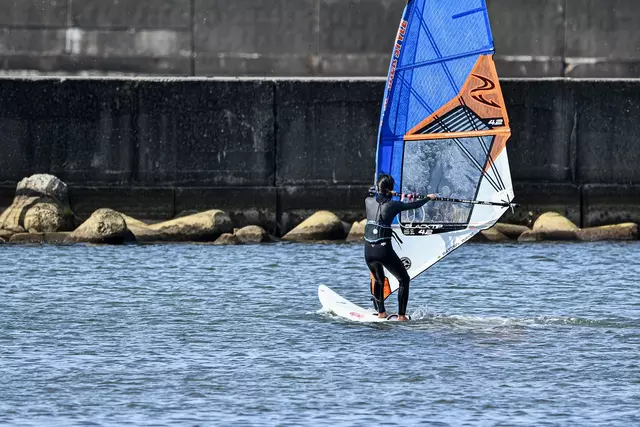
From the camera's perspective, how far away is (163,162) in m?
28.3

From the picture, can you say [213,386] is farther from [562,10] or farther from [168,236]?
[562,10]

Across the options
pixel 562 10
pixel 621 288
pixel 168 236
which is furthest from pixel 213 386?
pixel 562 10

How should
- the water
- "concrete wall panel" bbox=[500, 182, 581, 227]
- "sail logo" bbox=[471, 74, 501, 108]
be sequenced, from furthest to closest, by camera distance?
"concrete wall panel" bbox=[500, 182, 581, 227]
"sail logo" bbox=[471, 74, 501, 108]
the water

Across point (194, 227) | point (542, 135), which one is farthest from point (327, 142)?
point (542, 135)

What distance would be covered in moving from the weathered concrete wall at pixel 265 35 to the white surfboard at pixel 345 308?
918 centimetres

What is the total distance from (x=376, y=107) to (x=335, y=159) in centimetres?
120

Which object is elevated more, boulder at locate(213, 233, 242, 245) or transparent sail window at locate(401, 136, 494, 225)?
transparent sail window at locate(401, 136, 494, 225)

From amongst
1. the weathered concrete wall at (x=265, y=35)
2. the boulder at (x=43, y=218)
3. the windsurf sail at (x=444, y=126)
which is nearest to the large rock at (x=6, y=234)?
the boulder at (x=43, y=218)

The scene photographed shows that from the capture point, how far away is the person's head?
1788cm

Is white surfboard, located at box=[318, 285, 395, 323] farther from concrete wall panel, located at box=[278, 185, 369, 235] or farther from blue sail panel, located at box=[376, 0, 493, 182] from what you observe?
concrete wall panel, located at box=[278, 185, 369, 235]

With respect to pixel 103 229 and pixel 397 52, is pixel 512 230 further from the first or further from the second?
pixel 397 52

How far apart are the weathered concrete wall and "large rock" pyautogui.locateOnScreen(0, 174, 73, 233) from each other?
216 centimetres

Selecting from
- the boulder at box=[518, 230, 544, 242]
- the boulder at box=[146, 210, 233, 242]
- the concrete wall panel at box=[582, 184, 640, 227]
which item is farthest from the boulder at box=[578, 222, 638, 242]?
the boulder at box=[146, 210, 233, 242]

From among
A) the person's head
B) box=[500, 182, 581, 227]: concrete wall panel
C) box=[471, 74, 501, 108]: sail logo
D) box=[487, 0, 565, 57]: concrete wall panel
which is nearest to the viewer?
the person's head
